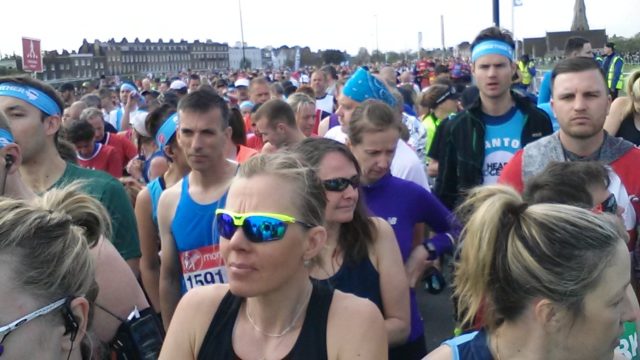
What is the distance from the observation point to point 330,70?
13.1m

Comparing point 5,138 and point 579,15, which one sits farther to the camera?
point 579,15

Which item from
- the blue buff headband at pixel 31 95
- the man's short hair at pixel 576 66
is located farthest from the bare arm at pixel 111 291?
the man's short hair at pixel 576 66

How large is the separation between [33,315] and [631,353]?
2138 mm

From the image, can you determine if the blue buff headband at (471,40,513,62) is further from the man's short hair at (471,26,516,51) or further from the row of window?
the row of window

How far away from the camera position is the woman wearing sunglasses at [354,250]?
2.81 meters

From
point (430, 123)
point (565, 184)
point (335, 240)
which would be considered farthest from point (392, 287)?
point (430, 123)

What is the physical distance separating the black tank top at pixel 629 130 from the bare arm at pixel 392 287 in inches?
112

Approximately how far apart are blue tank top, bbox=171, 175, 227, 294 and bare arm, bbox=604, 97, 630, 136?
3.18 m

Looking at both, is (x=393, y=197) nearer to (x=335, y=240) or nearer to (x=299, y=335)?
(x=335, y=240)

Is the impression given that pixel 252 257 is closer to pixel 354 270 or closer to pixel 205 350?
pixel 205 350

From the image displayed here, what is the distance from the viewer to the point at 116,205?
10.7 ft

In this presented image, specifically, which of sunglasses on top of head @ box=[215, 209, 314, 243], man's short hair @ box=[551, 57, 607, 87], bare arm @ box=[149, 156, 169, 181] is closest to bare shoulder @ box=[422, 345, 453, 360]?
sunglasses on top of head @ box=[215, 209, 314, 243]

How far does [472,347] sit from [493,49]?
3.01 meters

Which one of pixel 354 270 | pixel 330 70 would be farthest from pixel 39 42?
pixel 354 270
